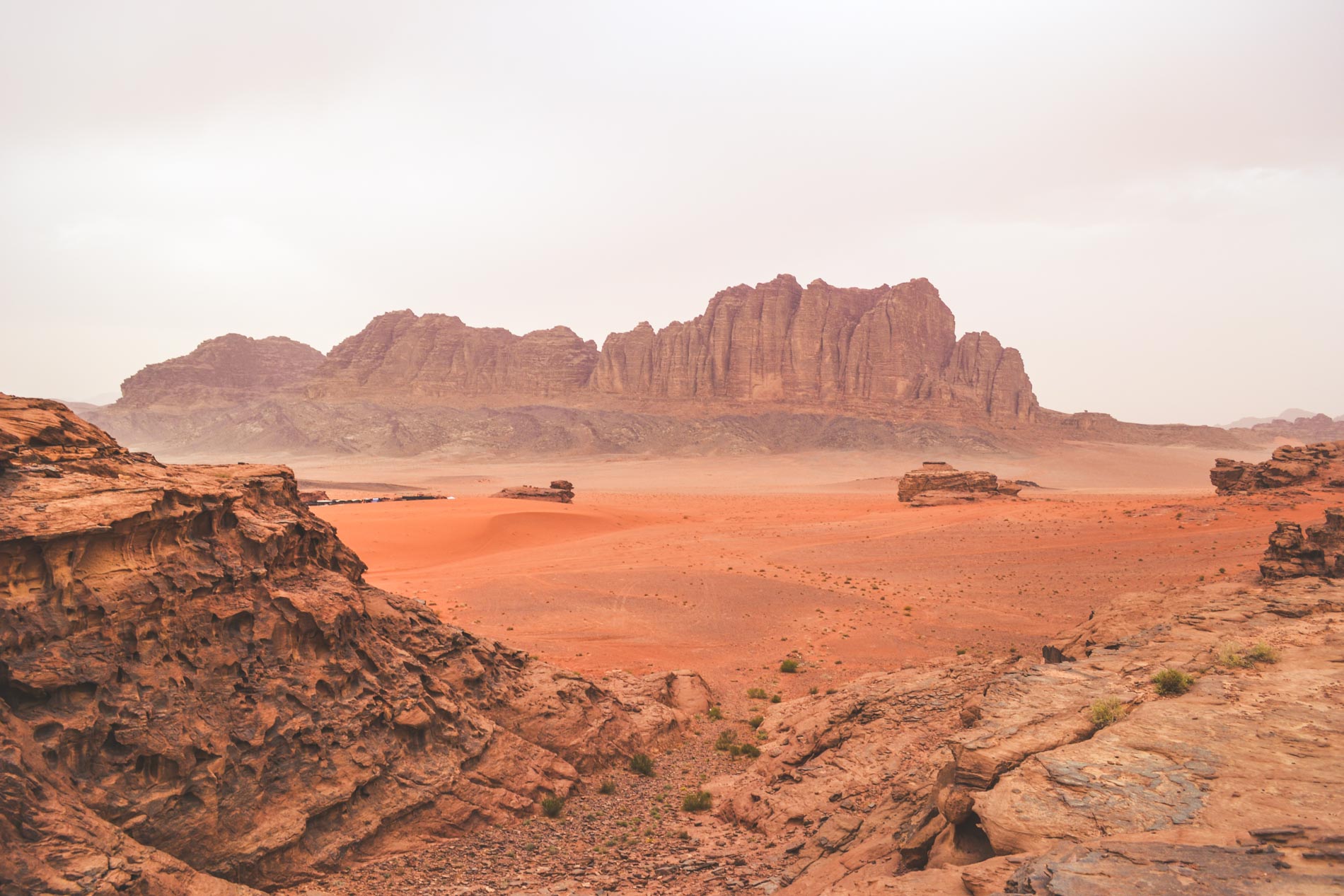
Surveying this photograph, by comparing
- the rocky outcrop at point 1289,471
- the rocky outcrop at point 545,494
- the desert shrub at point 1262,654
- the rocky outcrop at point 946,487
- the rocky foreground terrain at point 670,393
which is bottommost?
the rocky outcrop at point 545,494

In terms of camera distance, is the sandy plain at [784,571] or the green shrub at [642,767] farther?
the sandy plain at [784,571]

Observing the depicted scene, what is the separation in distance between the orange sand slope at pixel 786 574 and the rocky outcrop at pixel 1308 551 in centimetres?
291

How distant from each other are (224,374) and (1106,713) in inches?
7062

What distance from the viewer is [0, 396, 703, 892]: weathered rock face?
6.04 meters

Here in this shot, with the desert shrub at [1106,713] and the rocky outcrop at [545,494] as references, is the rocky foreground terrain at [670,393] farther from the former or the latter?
the desert shrub at [1106,713]

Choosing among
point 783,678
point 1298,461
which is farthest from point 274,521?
point 1298,461

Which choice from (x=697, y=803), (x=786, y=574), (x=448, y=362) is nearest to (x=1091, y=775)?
(x=697, y=803)

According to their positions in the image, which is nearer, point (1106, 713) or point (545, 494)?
point (1106, 713)

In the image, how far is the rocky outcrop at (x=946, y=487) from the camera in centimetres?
4778

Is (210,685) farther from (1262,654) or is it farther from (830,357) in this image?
(830,357)

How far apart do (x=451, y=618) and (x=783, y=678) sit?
9.60 m

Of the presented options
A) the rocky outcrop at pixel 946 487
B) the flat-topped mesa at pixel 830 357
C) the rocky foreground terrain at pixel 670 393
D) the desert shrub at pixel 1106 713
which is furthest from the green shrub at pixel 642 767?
the flat-topped mesa at pixel 830 357

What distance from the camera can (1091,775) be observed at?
19.0 feet

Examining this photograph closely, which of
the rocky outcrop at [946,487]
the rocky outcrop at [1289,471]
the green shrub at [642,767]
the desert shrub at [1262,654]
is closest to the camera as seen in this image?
the desert shrub at [1262,654]
